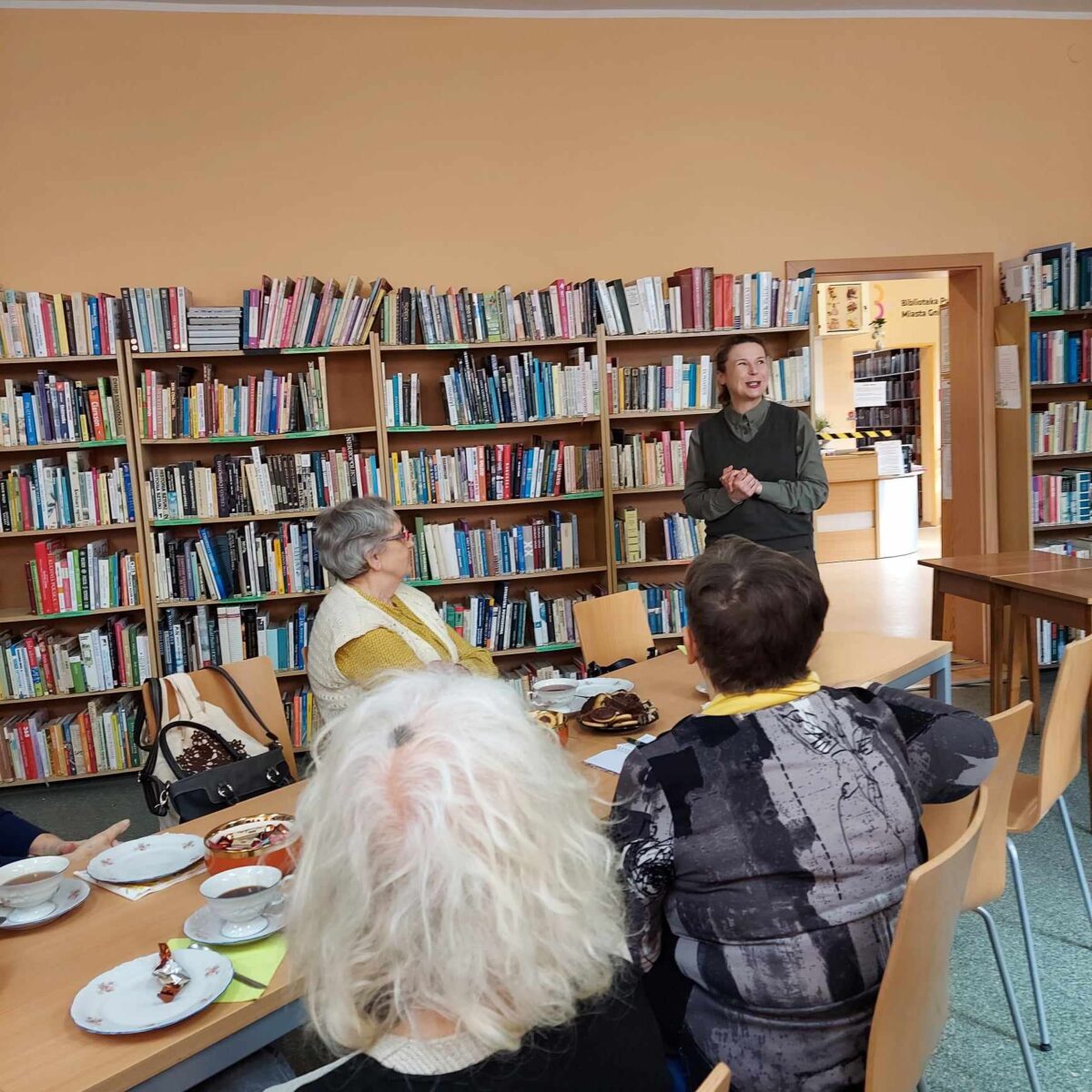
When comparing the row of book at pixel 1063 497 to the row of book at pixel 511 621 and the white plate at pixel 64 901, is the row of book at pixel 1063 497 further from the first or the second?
the white plate at pixel 64 901

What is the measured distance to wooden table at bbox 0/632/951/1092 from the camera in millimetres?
1145

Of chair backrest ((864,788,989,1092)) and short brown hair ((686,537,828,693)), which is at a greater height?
short brown hair ((686,537,828,693))

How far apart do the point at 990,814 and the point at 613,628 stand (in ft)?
5.13

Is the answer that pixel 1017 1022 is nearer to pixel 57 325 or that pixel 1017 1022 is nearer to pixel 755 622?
pixel 755 622

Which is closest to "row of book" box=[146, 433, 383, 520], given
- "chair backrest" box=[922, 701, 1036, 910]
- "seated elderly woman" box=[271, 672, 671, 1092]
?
"chair backrest" box=[922, 701, 1036, 910]

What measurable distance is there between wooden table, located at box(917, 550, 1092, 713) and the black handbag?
294 cm

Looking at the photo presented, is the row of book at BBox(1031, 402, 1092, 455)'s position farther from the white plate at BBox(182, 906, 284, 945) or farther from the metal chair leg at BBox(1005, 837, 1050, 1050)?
the white plate at BBox(182, 906, 284, 945)

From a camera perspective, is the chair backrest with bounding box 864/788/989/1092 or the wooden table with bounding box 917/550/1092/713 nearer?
the chair backrest with bounding box 864/788/989/1092

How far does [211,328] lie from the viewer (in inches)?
165

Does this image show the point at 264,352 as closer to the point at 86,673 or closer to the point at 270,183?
the point at 270,183

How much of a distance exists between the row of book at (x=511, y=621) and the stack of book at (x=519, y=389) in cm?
84

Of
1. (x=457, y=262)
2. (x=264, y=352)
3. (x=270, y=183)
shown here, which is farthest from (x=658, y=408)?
(x=270, y=183)

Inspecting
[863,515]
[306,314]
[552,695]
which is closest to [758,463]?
[552,695]

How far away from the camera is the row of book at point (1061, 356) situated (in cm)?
494
